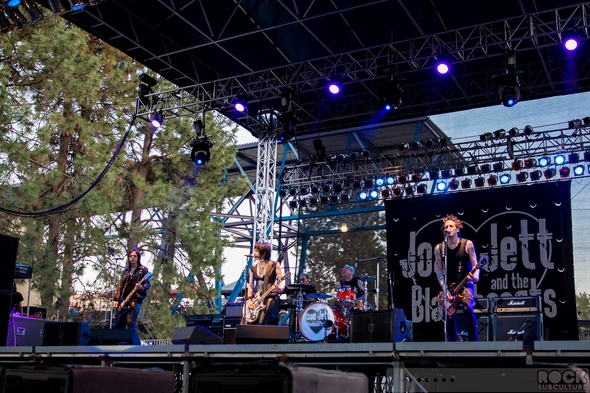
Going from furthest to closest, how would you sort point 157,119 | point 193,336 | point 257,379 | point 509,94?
point 157,119 < point 509,94 < point 193,336 < point 257,379

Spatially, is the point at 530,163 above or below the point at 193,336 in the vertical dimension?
above

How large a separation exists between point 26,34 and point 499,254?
12132mm

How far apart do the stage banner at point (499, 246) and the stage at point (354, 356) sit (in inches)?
328

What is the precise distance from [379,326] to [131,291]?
511 cm

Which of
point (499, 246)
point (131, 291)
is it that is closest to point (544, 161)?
point (499, 246)

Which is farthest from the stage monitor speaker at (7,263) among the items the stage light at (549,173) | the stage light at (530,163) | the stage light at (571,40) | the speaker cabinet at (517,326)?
the stage light at (549,173)

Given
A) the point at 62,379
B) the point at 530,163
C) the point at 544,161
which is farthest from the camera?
the point at 530,163

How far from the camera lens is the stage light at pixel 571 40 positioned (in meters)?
11.7

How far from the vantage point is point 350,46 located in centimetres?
1361

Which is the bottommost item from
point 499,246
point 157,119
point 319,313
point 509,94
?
point 319,313

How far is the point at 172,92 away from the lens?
52.0 ft

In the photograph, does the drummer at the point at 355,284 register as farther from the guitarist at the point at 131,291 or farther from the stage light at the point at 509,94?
the stage light at the point at 509,94

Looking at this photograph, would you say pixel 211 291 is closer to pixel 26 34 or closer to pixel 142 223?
pixel 142 223

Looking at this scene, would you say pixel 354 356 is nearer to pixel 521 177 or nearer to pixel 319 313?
pixel 319 313
